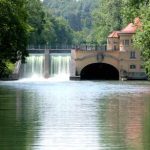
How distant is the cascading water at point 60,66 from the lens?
3622 inches

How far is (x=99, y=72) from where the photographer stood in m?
96.0

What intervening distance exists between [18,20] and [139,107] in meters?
21.6

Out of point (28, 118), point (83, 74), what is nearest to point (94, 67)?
point (83, 74)

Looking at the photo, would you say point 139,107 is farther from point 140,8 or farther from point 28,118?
point 140,8

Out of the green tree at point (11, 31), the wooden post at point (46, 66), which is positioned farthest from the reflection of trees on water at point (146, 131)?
the wooden post at point (46, 66)

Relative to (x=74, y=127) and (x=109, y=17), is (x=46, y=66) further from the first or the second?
(x=74, y=127)

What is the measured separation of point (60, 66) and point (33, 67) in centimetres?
334

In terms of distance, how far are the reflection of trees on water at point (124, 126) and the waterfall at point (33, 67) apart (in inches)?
A: 2227

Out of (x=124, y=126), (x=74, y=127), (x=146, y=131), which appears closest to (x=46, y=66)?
(x=124, y=126)

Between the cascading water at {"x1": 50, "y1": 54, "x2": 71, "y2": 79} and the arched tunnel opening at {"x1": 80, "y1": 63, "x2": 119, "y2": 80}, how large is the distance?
285 cm

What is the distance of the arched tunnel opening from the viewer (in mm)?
95000

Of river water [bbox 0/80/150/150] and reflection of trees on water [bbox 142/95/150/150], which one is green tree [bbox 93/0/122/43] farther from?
reflection of trees on water [bbox 142/95/150/150]

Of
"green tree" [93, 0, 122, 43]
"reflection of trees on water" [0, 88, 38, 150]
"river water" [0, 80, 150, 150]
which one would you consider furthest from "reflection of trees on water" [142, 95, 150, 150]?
"green tree" [93, 0, 122, 43]

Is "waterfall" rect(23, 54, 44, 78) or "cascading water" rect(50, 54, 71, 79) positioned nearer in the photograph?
"waterfall" rect(23, 54, 44, 78)
